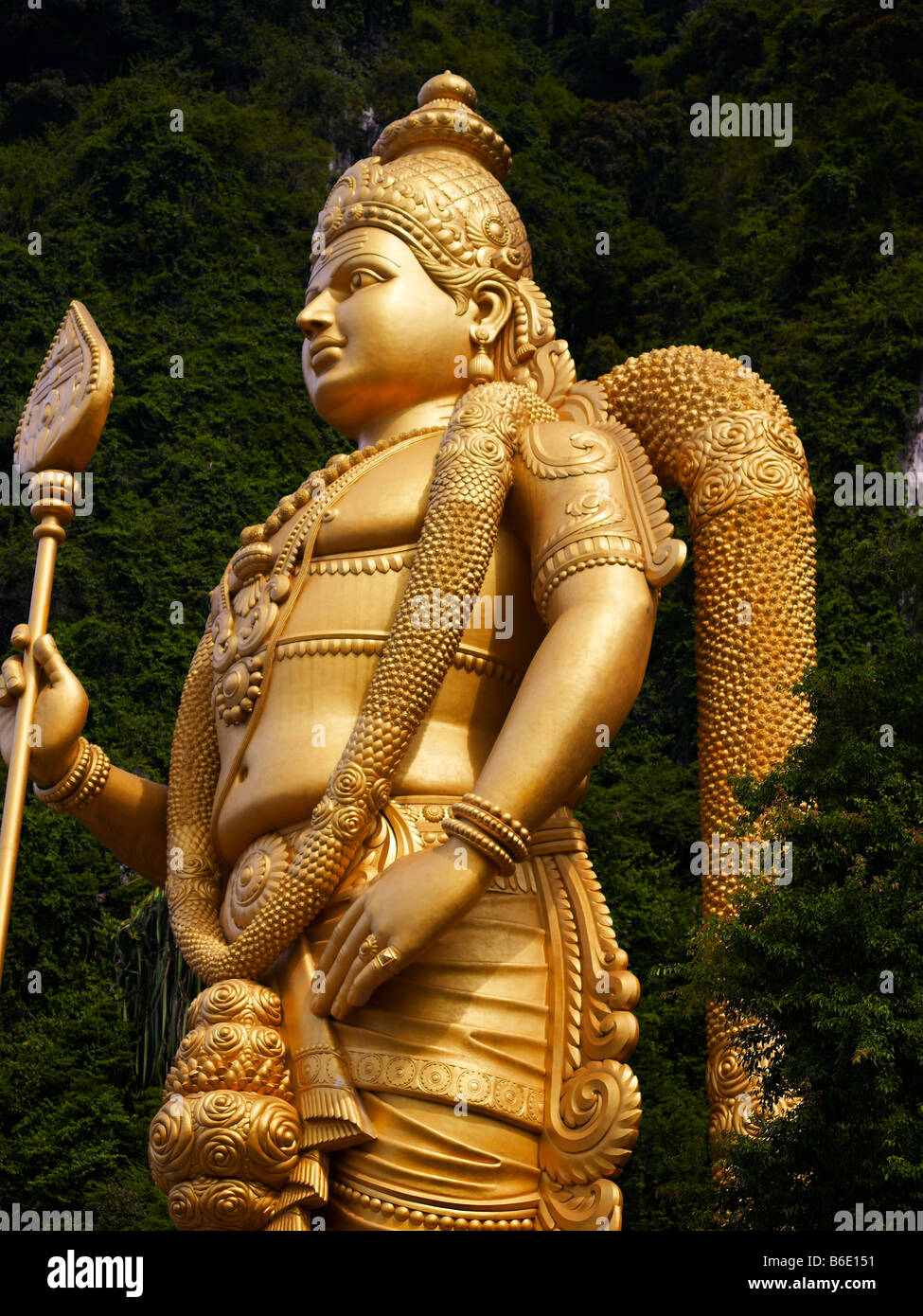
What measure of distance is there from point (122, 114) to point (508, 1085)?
16.5 m

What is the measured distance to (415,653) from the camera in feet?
14.3

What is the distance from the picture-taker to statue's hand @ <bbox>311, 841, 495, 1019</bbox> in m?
3.98

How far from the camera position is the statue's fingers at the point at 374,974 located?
398 centimetres

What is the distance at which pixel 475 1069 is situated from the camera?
4.07 metres

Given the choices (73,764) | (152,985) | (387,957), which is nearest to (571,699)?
(387,957)

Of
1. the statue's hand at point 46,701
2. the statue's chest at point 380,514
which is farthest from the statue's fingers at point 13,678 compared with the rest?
the statue's chest at point 380,514

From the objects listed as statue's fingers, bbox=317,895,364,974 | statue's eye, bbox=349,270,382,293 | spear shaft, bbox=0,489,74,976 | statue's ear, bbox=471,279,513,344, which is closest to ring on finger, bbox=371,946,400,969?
statue's fingers, bbox=317,895,364,974

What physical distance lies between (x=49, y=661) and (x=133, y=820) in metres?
0.60

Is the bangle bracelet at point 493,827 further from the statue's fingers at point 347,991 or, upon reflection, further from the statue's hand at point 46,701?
the statue's hand at point 46,701

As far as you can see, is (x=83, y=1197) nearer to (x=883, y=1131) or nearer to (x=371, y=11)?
(x=883, y=1131)

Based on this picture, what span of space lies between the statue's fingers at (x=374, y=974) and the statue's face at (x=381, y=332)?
1731 millimetres

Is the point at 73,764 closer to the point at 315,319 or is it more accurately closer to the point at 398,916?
the point at 398,916

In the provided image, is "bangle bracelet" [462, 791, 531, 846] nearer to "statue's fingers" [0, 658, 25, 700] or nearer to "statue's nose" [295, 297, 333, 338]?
"statue's fingers" [0, 658, 25, 700]
